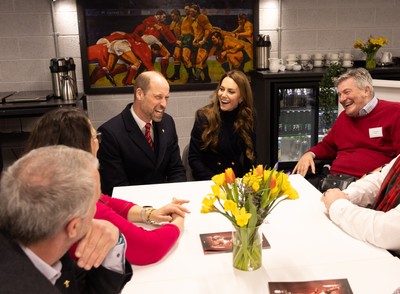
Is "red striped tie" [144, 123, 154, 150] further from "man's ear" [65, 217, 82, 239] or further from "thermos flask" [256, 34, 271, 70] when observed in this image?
"thermos flask" [256, 34, 271, 70]

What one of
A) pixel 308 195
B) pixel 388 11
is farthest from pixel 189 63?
pixel 308 195

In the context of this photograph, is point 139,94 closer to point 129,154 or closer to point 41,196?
point 129,154

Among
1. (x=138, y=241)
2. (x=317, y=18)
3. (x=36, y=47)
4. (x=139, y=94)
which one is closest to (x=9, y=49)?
(x=36, y=47)

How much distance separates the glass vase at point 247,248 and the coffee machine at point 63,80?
2.78 metres

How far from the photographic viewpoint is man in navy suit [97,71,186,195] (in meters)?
2.64

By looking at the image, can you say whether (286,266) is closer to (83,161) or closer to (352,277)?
(352,277)

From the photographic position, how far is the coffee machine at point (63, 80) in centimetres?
378

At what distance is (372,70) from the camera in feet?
13.4

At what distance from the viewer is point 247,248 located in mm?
1447

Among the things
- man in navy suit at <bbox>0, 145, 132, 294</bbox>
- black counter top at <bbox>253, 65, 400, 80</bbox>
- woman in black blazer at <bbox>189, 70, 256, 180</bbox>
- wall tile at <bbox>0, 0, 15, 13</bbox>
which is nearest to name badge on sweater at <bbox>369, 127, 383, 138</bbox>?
woman in black blazer at <bbox>189, 70, 256, 180</bbox>

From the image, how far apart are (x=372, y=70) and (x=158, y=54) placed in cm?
211

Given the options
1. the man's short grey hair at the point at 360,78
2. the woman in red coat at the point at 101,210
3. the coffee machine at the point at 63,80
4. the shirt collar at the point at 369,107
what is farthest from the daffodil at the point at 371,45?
the woman in red coat at the point at 101,210

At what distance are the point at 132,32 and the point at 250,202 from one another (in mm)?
3133

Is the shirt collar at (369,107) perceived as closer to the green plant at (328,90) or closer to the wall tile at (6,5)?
the green plant at (328,90)
